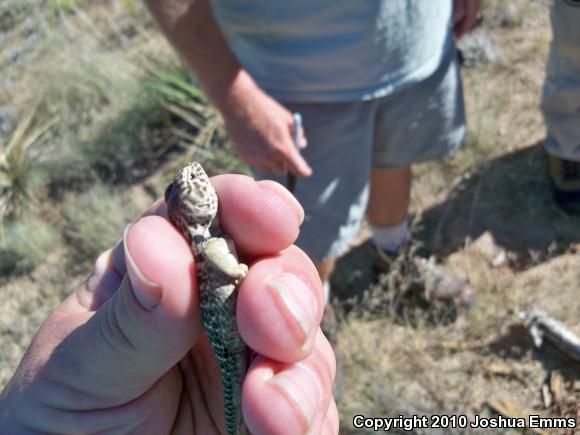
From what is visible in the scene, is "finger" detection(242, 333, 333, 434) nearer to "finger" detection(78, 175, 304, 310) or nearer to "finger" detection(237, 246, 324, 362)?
"finger" detection(237, 246, 324, 362)

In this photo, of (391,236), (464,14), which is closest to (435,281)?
(391,236)

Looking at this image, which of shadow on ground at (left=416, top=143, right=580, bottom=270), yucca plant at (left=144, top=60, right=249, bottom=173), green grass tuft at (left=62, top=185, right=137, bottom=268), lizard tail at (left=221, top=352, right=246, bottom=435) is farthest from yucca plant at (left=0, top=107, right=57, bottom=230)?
lizard tail at (left=221, top=352, right=246, bottom=435)

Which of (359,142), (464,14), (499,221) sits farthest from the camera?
(499,221)

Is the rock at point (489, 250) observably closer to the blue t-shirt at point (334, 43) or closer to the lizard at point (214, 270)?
the blue t-shirt at point (334, 43)

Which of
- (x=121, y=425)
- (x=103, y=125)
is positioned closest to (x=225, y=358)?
(x=121, y=425)

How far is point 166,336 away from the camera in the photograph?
1330 millimetres

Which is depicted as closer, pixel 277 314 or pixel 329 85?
pixel 277 314

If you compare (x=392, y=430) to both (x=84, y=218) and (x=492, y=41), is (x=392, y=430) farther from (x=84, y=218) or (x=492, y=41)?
(x=492, y=41)

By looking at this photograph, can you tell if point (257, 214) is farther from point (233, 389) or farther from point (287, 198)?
point (233, 389)

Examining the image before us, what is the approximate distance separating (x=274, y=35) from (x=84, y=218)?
2030 millimetres

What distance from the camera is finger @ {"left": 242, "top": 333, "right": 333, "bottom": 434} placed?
1229 millimetres

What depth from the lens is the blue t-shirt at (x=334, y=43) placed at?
223 cm

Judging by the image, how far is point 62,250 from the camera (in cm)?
386

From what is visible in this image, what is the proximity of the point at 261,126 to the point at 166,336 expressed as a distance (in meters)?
1.13
